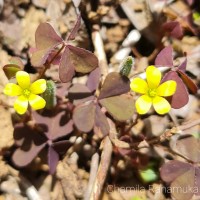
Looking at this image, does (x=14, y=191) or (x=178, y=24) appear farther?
(x=178, y=24)

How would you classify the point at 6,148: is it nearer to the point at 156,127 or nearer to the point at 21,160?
the point at 21,160

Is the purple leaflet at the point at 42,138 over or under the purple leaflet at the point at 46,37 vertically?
under

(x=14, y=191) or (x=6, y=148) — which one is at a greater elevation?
(x=6, y=148)

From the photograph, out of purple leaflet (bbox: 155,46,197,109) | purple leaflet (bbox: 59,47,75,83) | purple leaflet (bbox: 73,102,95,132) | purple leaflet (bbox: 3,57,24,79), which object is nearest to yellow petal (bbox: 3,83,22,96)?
purple leaflet (bbox: 3,57,24,79)

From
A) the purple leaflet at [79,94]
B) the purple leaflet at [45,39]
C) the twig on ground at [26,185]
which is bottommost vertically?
the twig on ground at [26,185]

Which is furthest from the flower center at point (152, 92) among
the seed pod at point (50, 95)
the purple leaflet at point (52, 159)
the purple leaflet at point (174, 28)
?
the purple leaflet at point (174, 28)

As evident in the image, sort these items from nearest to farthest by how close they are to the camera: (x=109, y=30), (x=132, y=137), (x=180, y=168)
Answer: (x=180, y=168)
(x=132, y=137)
(x=109, y=30)

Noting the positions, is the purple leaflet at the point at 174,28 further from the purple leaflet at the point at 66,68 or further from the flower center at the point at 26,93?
the flower center at the point at 26,93

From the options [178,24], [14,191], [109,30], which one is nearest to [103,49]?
[109,30]
